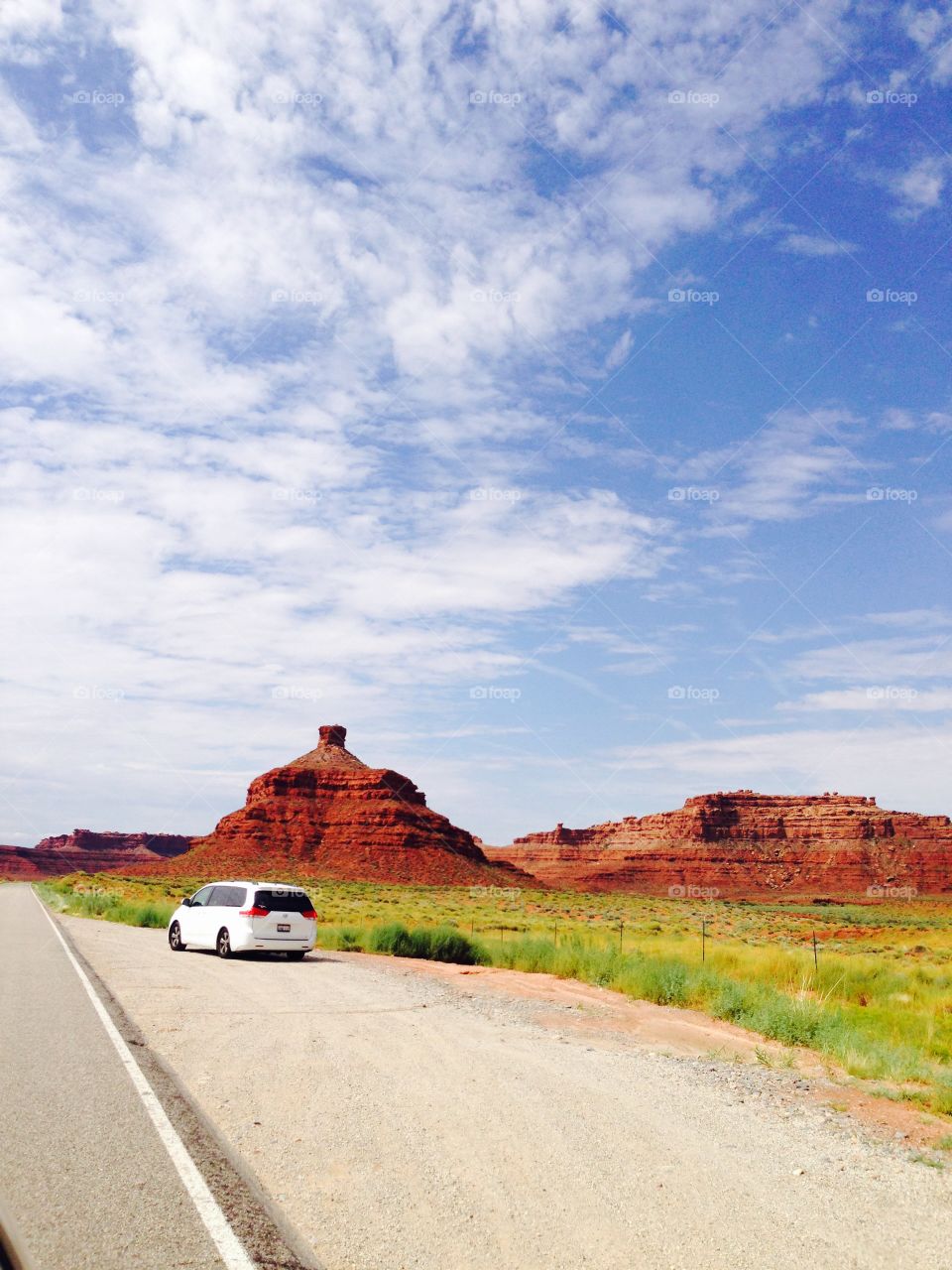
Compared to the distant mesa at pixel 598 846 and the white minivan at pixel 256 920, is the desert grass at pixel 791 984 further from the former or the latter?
the distant mesa at pixel 598 846

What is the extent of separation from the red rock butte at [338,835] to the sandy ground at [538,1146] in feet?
304

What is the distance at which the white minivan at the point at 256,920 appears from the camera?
2081 cm

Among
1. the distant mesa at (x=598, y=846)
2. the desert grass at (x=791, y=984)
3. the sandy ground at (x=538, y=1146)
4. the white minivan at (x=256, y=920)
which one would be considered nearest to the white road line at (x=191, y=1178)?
the sandy ground at (x=538, y=1146)

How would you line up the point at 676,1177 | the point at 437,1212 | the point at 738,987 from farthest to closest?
the point at 738,987, the point at 676,1177, the point at 437,1212

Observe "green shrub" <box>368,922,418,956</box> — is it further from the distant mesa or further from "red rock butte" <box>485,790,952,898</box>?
"red rock butte" <box>485,790,952,898</box>

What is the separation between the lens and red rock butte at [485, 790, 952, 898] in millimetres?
132625

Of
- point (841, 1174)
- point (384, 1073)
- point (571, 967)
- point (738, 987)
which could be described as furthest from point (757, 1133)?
point (571, 967)

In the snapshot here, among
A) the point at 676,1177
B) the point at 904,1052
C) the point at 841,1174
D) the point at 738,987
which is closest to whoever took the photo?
the point at 676,1177

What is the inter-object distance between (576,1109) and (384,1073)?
206 centimetres

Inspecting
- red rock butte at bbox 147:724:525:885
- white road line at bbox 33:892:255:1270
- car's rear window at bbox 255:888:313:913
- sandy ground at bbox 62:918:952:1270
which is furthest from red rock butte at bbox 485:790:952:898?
white road line at bbox 33:892:255:1270

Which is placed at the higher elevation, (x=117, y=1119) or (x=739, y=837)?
(x=739, y=837)

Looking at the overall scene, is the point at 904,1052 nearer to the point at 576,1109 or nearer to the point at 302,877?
the point at 576,1109

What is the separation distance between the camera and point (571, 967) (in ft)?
66.3

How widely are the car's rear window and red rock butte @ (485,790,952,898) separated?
111385mm
